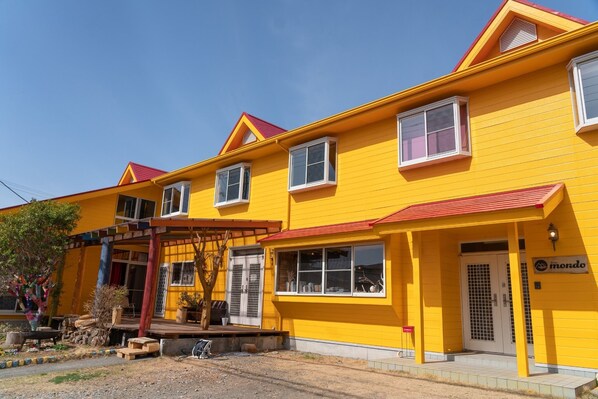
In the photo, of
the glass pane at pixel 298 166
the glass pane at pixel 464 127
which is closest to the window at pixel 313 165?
the glass pane at pixel 298 166

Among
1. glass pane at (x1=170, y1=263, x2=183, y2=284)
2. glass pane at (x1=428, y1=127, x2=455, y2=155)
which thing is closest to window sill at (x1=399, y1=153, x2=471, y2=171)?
glass pane at (x1=428, y1=127, x2=455, y2=155)

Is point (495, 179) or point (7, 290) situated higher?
point (495, 179)

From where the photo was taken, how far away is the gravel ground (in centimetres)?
639

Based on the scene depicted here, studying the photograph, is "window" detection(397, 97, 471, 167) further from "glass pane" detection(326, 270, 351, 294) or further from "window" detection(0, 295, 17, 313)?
"window" detection(0, 295, 17, 313)

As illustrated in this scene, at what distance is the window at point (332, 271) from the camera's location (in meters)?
10.0

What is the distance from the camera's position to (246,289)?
13.8 meters

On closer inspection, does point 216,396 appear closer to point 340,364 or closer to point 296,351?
point 340,364

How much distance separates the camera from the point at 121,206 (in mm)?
18422

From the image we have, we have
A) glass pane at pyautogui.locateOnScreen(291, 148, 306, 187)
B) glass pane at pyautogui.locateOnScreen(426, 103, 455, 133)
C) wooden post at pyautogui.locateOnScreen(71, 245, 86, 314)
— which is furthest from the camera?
wooden post at pyautogui.locateOnScreen(71, 245, 86, 314)

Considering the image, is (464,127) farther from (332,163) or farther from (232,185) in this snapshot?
(232,185)

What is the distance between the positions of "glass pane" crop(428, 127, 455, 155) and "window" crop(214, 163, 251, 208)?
7024mm

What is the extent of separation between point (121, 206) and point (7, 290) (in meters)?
6.04

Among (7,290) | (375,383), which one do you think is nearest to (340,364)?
(375,383)

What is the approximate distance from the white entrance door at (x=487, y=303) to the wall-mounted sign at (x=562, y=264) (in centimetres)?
69
